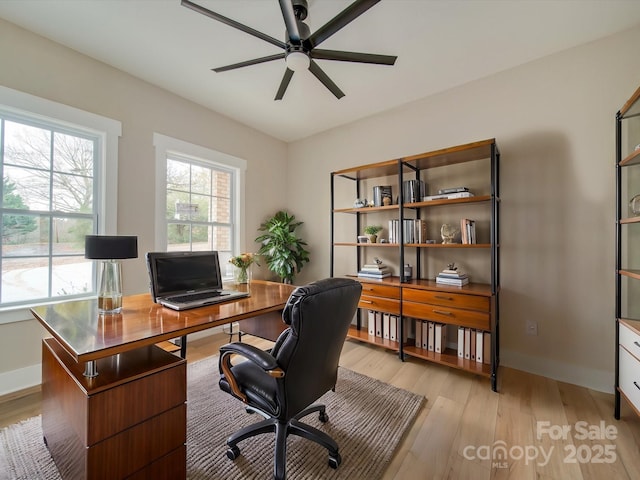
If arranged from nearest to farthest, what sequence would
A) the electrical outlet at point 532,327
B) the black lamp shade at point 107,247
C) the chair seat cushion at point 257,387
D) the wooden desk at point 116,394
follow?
the wooden desk at point 116,394 → the chair seat cushion at point 257,387 → the black lamp shade at point 107,247 → the electrical outlet at point 532,327

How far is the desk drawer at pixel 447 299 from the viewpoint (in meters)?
2.29

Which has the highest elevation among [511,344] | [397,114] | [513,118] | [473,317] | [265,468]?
[397,114]

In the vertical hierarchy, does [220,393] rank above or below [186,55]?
below

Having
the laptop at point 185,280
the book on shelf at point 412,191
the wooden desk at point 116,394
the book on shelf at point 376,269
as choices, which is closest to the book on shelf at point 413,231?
the book on shelf at point 412,191

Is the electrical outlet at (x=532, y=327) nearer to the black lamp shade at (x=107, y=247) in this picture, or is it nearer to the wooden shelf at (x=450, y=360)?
the wooden shelf at (x=450, y=360)

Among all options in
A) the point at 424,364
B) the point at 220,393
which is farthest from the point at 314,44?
the point at 424,364

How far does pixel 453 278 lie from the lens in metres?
2.59

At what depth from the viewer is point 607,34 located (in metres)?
2.19

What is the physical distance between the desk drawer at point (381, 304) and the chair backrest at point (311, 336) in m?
1.42

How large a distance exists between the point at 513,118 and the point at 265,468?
11.1ft

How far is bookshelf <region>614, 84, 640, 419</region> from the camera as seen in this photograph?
5.46 ft

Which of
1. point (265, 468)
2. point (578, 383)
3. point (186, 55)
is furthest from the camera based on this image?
point (186, 55)

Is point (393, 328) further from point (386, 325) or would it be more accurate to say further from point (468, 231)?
point (468, 231)

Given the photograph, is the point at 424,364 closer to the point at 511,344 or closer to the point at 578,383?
the point at 511,344
